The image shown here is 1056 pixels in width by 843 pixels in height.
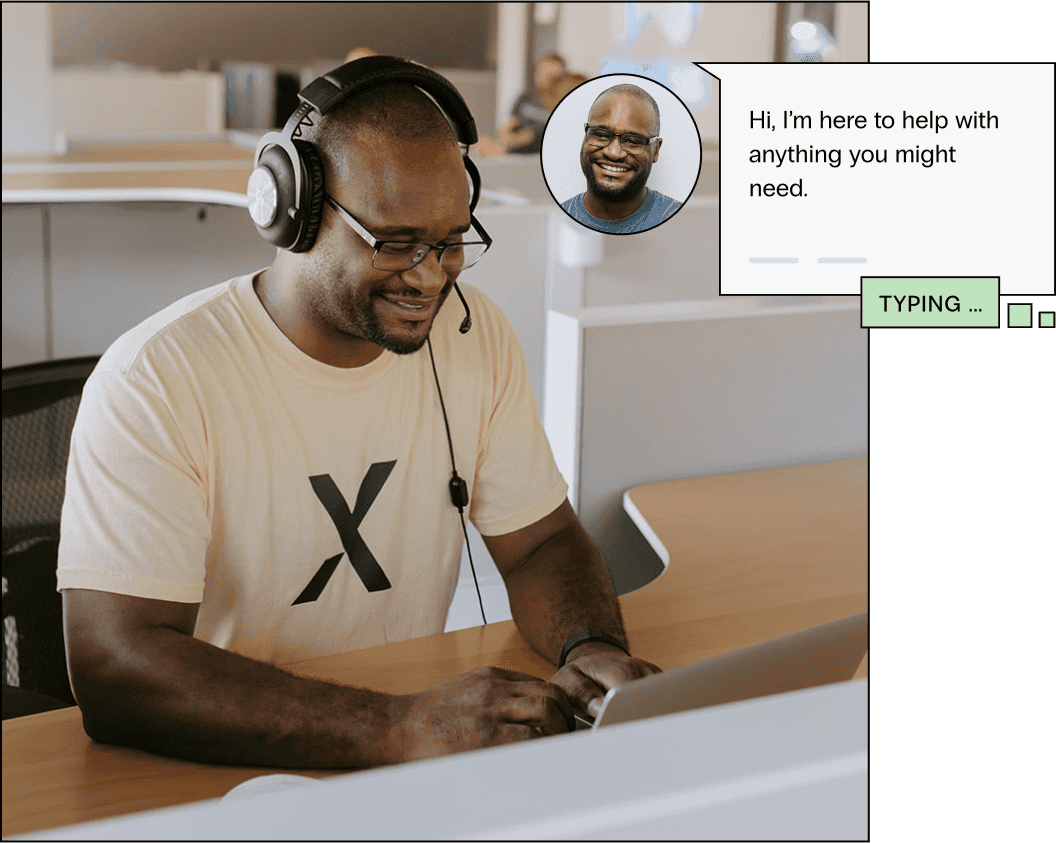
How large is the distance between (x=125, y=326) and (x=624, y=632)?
6.73 ft

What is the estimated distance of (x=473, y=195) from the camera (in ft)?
3.36

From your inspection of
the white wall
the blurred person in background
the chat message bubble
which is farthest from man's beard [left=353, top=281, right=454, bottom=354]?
the white wall

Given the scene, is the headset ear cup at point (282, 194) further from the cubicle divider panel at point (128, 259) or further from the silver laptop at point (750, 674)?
the cubicle divider panel at point (128, 259)

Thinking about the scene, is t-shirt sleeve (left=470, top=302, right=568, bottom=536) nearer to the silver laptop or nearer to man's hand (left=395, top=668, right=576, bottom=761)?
man's hand (left=395, top=668, right=576, bottom=761)

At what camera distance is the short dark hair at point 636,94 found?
0.75 meters

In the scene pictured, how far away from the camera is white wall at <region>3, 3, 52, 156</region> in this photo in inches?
136

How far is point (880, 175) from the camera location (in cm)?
66

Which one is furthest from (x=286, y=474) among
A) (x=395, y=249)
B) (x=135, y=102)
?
(x=135, y=102)

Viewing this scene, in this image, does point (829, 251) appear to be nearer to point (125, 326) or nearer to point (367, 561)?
point (367, 561)

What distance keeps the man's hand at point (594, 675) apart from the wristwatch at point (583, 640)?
0.04 meters

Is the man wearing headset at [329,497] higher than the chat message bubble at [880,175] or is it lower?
lower

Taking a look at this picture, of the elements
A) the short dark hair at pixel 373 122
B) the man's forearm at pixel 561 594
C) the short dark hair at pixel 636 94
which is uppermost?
the short dark hair at pixel 373 122

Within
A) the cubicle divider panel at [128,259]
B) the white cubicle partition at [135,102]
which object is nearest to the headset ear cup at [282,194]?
the cubicle divider panel at [128,259]

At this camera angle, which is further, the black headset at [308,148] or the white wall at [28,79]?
the white wall at [28,79]
